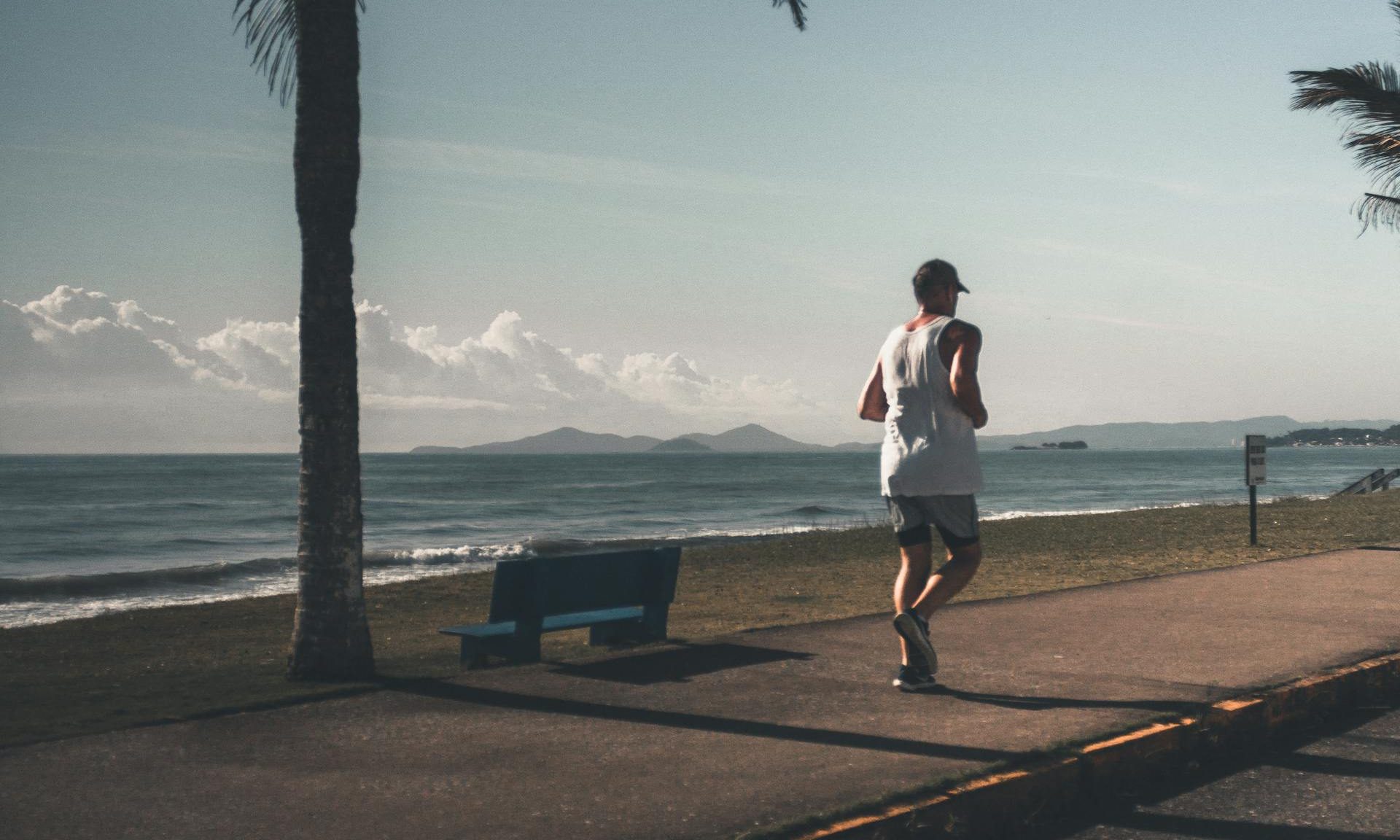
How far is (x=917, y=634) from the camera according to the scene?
18.3ft

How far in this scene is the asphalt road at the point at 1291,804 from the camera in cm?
408

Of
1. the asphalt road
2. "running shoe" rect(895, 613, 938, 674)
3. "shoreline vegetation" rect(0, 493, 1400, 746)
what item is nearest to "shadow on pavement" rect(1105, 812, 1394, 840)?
the asphalt road

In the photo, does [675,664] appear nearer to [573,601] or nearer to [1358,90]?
[573,601]

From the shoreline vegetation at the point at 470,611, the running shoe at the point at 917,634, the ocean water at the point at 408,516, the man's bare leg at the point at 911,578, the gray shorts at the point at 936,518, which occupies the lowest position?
the ocean water at the point at 408,516

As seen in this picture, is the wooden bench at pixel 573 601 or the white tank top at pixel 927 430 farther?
the wooden bench at pixel 573 601

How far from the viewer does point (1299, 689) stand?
5699 millimetres

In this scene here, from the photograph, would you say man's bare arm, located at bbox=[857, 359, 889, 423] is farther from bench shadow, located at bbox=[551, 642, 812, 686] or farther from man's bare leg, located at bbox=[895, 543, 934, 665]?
bench shadow, located at bbox=[551, 642, 812, 686]

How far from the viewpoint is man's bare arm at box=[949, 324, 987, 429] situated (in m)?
5.42

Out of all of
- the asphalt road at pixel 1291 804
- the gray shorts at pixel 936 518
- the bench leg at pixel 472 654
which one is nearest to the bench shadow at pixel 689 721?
the asphalt road at pixel 1291 804

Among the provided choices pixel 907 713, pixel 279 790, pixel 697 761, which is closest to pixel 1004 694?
pixel 907 713

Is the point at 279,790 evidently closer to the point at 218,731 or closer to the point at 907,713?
the point at 218,731

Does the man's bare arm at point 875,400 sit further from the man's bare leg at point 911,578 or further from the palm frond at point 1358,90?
the palm frond at point 1358,90

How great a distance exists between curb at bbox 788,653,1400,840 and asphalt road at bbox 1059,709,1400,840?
168mm

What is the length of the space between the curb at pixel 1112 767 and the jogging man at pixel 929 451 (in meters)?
1.10
